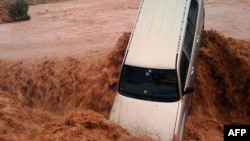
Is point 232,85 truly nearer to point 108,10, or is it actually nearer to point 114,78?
point 114,78

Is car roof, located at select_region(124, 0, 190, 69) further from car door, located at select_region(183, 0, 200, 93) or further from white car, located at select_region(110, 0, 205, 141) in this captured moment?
car door, located at select_region(183, 0, 200, 93)

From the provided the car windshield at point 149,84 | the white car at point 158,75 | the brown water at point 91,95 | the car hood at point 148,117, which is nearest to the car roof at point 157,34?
the white car at point 158,75

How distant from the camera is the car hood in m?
6.38

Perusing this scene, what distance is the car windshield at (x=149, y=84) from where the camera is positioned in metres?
6.85

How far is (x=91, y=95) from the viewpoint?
895cm

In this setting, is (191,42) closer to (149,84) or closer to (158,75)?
(158,75)

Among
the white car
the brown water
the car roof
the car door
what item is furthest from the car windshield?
the brown water

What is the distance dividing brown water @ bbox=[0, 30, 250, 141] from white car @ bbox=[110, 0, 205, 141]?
49 centimetres

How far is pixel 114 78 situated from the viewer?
8.98 m

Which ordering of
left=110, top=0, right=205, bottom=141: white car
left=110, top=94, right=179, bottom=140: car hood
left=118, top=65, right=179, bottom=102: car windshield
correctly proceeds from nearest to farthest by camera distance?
left=110, top=94, right=179, bottom=140: car hood < left=110, top=0, right=205, bottom=141: white car < left=118, top=65, right=179, bottom=102: car windshield

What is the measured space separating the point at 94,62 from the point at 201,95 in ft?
12.6

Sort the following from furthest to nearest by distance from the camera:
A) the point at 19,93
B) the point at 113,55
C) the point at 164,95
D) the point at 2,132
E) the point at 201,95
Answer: the point at 19,93 → the point at 113,55 → the point at 201,95 → the point at 164,95 → the point at 2,132

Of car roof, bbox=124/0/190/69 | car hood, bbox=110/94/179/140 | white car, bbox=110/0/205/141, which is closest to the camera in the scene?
car hood, bbox=110/94/179/140

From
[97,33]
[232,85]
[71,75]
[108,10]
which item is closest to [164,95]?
[232,85]
